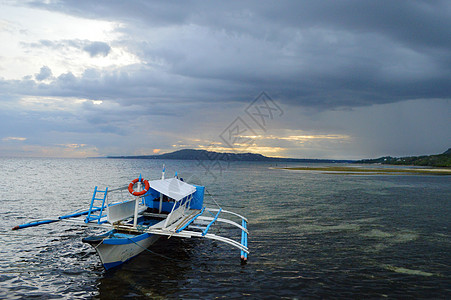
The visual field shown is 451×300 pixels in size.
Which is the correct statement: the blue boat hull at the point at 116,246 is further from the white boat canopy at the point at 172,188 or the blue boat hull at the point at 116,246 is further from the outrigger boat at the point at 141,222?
the white boat canopy at the point at 172,188

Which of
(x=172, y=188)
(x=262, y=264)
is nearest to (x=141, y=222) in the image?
(x=172, y=188)

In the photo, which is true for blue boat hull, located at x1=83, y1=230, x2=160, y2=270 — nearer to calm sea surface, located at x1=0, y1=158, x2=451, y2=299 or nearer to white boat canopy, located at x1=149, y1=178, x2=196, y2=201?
calm sea surface, located at x1=0, y1=158, x2=451, y2=299

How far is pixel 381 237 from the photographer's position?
746 inches

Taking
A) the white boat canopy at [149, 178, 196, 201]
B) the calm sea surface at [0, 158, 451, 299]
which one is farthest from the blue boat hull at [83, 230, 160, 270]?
the white boat canopy at [149, 178, 196, 201]

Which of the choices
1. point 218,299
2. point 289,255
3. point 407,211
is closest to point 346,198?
point 407,211

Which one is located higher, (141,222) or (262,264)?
(141,222)

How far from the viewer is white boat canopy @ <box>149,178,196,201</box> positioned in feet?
49.8

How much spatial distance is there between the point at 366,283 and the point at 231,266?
19.1ft

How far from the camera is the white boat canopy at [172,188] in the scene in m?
15.2

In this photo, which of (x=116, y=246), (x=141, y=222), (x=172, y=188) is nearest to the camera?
(x=116, y=246)

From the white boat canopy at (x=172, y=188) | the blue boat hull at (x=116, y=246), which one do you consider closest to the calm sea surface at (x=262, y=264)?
the blue boat hull at (x=116, y=246)

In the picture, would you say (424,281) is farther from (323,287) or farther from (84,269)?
(84,269)

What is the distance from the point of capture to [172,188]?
16.8 m

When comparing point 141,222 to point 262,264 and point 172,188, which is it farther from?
point 262,264
